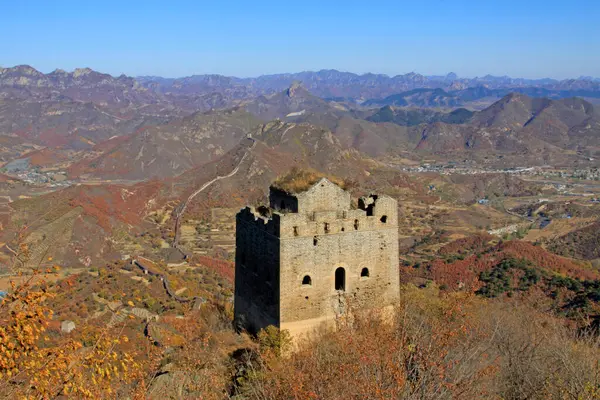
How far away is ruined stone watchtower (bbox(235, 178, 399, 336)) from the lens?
58.3 ft

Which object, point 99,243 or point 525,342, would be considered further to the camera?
point 99,243

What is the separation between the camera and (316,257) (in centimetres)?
1802

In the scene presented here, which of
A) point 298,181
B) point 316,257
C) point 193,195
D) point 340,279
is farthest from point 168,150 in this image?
point 316,257

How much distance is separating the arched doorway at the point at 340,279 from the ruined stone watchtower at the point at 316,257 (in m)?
0.03

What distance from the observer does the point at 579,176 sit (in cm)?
13088

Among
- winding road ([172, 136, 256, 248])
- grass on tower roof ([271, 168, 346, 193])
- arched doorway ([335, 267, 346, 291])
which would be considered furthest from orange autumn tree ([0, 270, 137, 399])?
winding road ([172, 136, 256, 248])

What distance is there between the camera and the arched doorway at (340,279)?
61.0ft

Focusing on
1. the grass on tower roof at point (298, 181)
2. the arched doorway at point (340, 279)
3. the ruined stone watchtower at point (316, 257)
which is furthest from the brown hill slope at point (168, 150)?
the arched doorway at point (340, 279)

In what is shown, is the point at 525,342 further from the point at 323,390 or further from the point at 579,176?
the point at 579,176

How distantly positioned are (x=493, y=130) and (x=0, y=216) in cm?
15007

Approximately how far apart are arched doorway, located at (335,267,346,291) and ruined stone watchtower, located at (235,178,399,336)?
30 millimetres

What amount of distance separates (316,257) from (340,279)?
128 cm

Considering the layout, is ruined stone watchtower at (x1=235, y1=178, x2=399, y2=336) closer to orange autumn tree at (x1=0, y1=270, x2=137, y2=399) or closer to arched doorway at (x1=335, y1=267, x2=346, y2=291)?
arched doorway at (x1=335, y1=267, x2=346, y2=291)

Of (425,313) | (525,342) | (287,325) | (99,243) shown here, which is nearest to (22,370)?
(287,325)
